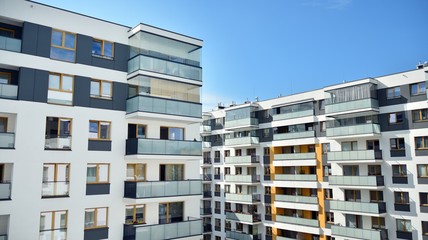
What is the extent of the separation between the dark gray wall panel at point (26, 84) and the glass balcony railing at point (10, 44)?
42.7 inches

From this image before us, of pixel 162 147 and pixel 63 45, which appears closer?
pixel 63 45

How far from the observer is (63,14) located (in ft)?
65.2

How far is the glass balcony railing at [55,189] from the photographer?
18.3 metres

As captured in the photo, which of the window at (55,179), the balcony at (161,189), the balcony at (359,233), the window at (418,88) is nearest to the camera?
the window at (55,179)

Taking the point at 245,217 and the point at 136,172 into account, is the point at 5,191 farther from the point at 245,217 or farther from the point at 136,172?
the point at 245,217

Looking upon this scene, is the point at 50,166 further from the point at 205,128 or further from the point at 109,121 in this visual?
the point at 205,128

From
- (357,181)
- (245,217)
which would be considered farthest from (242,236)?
(357,181)

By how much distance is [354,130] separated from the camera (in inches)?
1271

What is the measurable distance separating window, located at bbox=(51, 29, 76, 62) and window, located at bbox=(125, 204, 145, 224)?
947 centimetres

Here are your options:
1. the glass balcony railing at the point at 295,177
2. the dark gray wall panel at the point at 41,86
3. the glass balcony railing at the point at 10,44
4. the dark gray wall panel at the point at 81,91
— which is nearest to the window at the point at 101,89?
the dark gray wall panel at the point at 81,91

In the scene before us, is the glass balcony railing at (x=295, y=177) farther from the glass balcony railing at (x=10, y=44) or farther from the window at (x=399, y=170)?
the glass balcony railing at (x=10, y=44)

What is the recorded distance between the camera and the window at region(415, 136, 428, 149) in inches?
1126

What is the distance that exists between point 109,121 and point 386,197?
24.4 m

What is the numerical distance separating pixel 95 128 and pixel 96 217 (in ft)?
16.8
